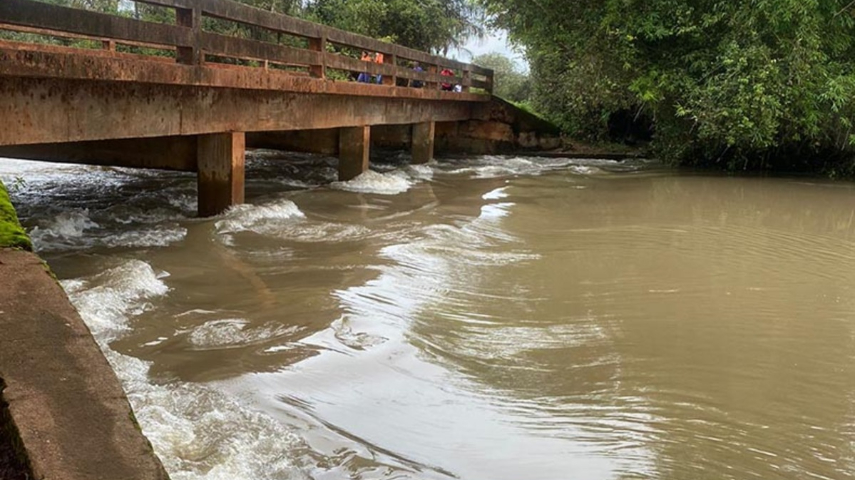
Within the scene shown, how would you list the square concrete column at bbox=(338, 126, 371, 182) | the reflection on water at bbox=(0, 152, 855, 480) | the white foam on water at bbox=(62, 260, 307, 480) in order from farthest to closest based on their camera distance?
the square concrete column at bbox=(338, 126, 371, 182) → the reflection on water at bbox=(0, 152, 855, 480) → the white foam on water at bbox=(62, 260, 307, 480)

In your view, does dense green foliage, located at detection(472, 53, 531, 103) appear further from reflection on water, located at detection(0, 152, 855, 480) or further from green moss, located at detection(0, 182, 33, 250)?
green moss, located at detection(0, 182, 33, 250)

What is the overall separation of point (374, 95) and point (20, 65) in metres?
7.86

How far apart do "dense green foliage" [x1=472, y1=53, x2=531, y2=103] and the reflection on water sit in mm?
26755

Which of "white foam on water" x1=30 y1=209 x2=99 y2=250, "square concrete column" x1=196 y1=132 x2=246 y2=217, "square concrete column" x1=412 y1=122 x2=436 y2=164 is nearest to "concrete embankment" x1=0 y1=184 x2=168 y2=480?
"white foam on water" x1=30 y1=209 x2=99 y2=250

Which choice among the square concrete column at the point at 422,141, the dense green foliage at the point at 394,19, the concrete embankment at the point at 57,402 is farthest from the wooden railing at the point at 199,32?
the dense green foliage at the point at 394,19

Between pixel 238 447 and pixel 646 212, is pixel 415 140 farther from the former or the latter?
pixel 238 447

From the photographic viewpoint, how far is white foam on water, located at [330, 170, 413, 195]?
12.9 m

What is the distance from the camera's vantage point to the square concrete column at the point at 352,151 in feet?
45.1

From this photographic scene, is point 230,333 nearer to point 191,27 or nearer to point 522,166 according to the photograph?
point 191,27

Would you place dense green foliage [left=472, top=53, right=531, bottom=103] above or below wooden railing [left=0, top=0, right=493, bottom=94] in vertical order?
above

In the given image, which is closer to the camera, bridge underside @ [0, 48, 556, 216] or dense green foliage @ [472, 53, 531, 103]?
bridge underside @ [0, 48, 556, 216]

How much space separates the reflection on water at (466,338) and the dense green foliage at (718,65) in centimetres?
467

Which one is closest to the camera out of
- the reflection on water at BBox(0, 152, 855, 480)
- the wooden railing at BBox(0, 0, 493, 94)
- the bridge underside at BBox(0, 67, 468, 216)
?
the reflection on water at BBox(0, 152, 855, 480)

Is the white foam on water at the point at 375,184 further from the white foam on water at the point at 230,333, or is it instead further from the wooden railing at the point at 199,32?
the white foam on water at the point at 230,333
